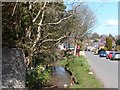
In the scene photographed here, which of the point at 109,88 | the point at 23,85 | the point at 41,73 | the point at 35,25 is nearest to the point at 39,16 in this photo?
the point at 35,25

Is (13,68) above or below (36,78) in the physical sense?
above

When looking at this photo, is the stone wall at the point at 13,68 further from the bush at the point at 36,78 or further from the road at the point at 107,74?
the road at the point at 107,74

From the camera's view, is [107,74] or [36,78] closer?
[36,78]

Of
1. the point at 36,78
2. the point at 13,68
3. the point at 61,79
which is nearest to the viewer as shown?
the point at 13,68

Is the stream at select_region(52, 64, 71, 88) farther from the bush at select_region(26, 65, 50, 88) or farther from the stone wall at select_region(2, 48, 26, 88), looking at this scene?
the stone wall at select_region(2, 48, 26, 88)

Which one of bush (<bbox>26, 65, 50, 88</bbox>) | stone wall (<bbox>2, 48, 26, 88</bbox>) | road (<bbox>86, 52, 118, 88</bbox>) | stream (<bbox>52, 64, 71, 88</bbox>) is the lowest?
stream (<bbox>52, 64, 71, 88</bbox>)

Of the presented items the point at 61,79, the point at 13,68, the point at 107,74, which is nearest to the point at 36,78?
the point at 13,68

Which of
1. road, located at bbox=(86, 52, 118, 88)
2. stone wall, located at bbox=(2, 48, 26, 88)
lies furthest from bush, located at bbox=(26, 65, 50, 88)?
road, located at bbox=(86, 52, 118, 88)

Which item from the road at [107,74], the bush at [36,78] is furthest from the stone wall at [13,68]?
the road at [107,74]

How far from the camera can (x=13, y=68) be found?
973 centimetres

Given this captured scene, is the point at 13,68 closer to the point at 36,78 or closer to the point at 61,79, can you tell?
the point at 36,78

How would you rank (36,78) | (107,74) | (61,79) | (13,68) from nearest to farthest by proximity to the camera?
(13,68) → (36,78) → (61,79) → (107,74)

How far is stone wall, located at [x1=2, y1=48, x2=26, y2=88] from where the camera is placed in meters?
9.48

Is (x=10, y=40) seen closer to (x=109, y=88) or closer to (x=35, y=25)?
(x=35, y=25)
